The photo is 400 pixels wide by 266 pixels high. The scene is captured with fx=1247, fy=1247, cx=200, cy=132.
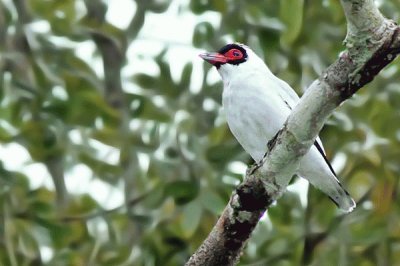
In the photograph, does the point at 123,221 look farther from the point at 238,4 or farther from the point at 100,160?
the point at 238,4

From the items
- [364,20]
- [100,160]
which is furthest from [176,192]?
[364,20]

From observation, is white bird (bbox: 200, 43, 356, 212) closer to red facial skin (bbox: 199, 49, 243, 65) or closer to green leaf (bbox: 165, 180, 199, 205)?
red facial skin (bbox: 199, 49, 243, 65)

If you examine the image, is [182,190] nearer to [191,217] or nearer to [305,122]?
[191,217]

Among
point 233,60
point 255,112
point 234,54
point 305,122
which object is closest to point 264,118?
point 255,112

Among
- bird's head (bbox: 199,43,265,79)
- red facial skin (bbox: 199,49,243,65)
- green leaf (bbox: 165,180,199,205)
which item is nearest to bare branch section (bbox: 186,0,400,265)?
bird's head (bbox: 199,43,265,79)

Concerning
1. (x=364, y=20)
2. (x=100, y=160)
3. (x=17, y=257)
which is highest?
(x=364, y=20)
